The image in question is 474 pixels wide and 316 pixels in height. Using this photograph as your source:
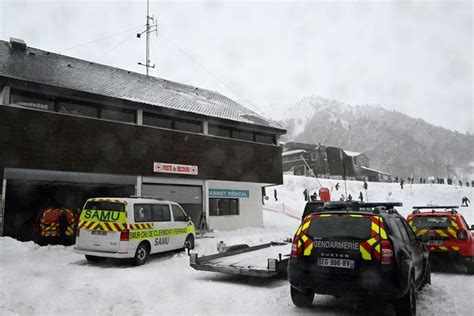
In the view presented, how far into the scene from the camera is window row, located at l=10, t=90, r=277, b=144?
629 inches

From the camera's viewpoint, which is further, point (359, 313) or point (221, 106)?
point (221, 106)

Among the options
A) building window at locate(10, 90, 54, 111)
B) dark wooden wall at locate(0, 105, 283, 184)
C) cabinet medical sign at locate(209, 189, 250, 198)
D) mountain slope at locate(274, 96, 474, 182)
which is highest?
mountain slope at locate(274, 96, 474, 182)

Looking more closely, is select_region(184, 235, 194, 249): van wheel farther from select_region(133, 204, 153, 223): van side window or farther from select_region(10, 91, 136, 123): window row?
select_region(10, 91, 136, 123): window row

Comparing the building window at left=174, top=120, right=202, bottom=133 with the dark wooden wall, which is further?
the building window at left=174, top=120, right=202, bottom=133

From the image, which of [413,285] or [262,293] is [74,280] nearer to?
[262,293]

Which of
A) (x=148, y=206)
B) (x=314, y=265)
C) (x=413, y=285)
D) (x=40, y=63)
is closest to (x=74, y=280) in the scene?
(x=148, y=206)

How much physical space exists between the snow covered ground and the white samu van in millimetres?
440

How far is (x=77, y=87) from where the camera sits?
16.9m

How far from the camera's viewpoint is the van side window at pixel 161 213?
1192 centimetres

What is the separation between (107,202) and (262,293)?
18.4 ft

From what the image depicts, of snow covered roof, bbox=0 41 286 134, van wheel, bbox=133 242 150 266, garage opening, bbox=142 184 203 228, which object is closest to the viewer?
van wheel, bbox=133 242 150 266

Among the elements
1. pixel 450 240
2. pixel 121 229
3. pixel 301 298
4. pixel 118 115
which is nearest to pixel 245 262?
pixel 301 298

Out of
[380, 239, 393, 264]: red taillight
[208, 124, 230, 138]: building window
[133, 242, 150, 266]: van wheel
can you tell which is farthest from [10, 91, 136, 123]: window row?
[380, 239, 393, 264]: red taillight

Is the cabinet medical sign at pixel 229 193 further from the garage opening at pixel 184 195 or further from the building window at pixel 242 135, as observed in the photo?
the building window at pixel 242 135
